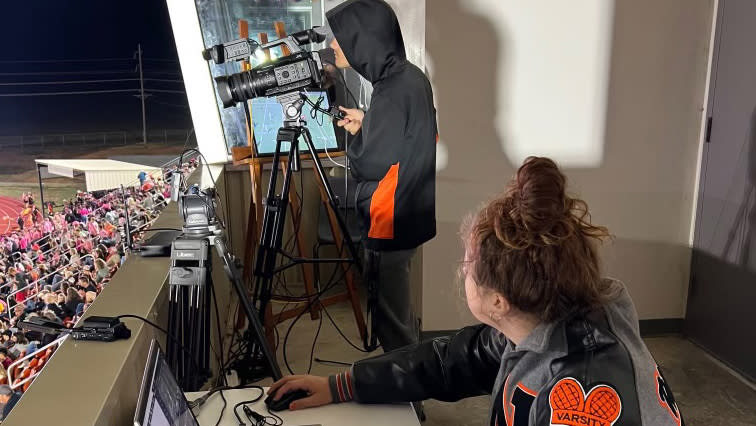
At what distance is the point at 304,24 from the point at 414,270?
5.91ft

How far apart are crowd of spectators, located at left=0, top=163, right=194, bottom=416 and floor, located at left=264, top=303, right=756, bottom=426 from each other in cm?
100

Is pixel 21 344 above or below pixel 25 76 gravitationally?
below

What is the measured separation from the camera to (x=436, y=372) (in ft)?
3.90

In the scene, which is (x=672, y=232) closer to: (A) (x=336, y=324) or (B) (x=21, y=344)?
(A) (x=336, y=324)

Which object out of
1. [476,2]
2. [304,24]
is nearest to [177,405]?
[476,2]

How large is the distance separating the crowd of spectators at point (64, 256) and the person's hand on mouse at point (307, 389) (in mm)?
445

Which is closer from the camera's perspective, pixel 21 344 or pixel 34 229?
pixel 21 344

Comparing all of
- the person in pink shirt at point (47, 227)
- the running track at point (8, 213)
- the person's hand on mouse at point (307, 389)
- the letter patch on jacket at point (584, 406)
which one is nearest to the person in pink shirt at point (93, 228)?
the person in pink shirt at point (47, 227)

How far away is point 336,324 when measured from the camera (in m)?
3.16

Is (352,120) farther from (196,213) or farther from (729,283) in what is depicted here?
(729,283)

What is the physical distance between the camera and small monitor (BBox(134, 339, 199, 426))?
724 millimetres

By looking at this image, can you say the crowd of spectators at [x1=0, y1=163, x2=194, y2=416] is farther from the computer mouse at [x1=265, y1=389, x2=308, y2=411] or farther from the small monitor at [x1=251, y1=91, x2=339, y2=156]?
the small monitor at [x1=251, y1=91, x2=339, y2=156]

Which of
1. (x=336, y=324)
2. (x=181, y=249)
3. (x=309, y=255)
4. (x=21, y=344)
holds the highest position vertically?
(x=181, y=249)

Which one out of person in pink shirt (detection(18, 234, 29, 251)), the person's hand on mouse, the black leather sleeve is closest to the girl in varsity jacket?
the black leather sleeve
